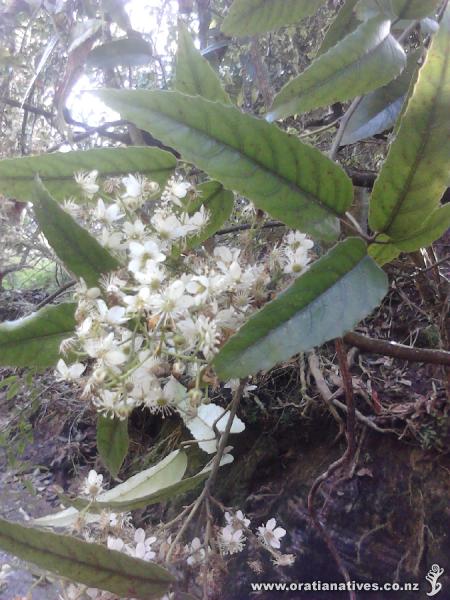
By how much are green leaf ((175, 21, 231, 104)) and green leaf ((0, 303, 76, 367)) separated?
263 millimetres

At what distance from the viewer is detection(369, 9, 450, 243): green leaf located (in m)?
0.34

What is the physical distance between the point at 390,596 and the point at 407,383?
0.39m

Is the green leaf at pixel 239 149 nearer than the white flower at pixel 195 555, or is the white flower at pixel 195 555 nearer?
the green leaf at pixel 239 149

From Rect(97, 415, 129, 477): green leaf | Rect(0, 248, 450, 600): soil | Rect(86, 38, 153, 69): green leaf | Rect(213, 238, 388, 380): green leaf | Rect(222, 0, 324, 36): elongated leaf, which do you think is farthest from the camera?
Rect(86, 38, 153, 69): green leaf

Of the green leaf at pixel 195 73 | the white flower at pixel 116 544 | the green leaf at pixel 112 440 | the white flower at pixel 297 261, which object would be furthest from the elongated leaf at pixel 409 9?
the white flower at pixel 116 544

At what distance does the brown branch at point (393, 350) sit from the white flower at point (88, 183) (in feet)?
0.92

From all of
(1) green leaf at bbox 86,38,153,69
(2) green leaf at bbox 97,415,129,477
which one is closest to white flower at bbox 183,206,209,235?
(2) green leaf at bbox 97,415,129,477

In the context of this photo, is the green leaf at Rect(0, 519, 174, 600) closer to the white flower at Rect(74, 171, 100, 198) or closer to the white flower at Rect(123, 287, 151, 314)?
the white flower at Rect(123, 287, 151, 314)

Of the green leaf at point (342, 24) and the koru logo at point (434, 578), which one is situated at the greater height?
the green leaf at point (342, 24)

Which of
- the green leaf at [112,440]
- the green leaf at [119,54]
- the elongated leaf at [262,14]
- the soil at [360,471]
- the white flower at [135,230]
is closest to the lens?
the white flower at [135,230]

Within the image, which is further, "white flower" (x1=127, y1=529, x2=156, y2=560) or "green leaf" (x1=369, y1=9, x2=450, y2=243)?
"white flower" (x1=127, y1=529, x2=156, y2=560)

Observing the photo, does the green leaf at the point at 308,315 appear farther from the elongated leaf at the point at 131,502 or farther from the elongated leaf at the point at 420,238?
the elongated leaf at the point at 131,502

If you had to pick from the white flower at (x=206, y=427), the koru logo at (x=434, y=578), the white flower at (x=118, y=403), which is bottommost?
the koru logo at (x=434, y=578)

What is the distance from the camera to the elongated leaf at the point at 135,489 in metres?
0.60
